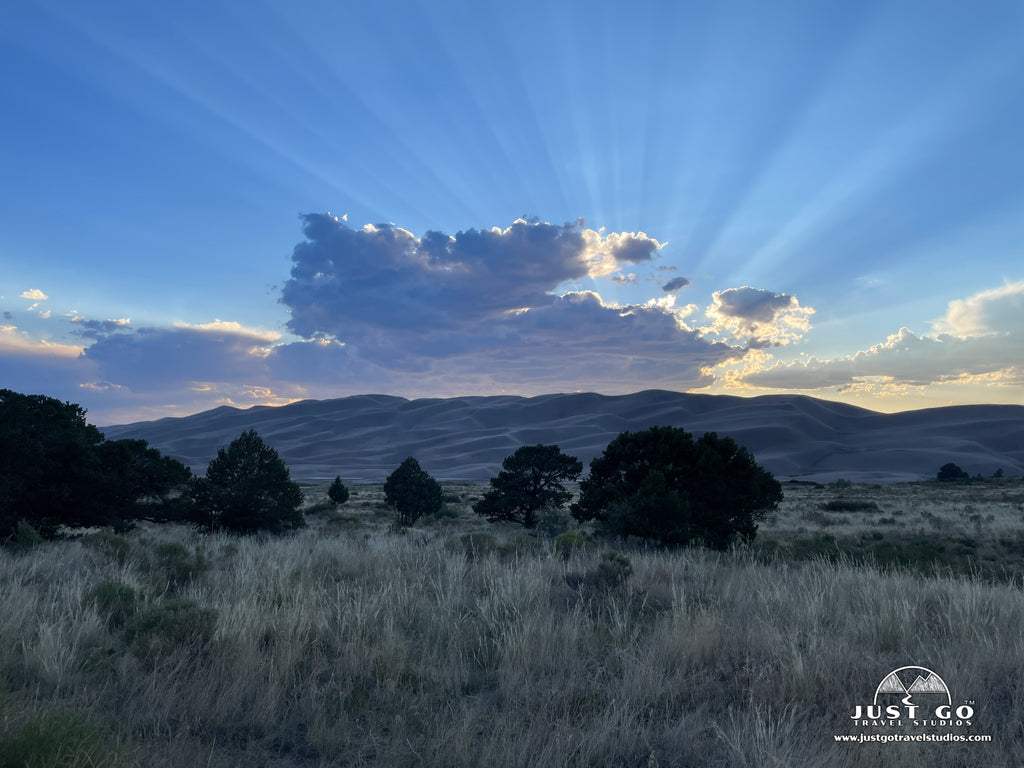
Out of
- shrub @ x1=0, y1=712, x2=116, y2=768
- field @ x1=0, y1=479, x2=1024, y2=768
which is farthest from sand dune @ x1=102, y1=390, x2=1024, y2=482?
shrub @ x1=0, y1=712, x2=116, y2=768

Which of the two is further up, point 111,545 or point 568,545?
point 111,545

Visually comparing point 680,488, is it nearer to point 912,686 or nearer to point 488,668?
point 912,686

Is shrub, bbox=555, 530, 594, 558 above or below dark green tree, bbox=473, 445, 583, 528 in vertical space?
above

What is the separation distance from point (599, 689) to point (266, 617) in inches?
120

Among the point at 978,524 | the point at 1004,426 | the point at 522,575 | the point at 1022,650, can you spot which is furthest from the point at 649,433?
the point at 1004,426

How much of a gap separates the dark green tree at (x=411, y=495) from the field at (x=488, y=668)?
2835 cm

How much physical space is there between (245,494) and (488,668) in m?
→ 15.8

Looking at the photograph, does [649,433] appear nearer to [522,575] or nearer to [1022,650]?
[522,575]

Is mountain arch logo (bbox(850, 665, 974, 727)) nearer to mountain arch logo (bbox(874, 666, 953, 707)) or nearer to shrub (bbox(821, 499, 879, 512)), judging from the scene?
mountain arch logo (bbox(874, 666, 953, 707))

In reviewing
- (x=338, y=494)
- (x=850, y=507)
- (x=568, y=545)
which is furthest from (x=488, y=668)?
(x=850, y=507)

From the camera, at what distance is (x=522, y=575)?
6.95 meters

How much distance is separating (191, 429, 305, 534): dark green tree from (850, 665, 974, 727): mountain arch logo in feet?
55.9

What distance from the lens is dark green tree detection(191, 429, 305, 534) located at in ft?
58.3

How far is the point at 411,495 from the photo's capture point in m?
35.2
